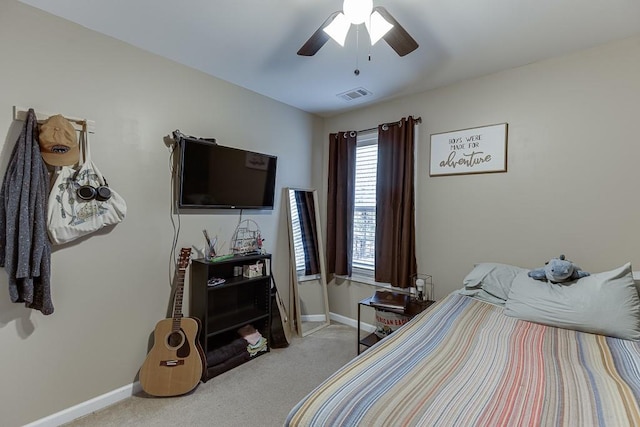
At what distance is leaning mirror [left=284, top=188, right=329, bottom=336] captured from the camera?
3422 millimetres

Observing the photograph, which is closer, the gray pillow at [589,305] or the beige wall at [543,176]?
the gray pillow at [589,305]

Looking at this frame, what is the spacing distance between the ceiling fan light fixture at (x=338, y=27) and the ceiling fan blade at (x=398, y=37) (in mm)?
157

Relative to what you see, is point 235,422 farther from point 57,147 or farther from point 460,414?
point 57,147

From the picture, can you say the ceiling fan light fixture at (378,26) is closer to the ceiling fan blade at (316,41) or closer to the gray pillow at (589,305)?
the ceiling fan blade at (316,41)

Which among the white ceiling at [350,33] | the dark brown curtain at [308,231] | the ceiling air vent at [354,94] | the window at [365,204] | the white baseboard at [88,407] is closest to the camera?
the white ceiling at [350,33]

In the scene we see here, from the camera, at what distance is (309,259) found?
3516 mm

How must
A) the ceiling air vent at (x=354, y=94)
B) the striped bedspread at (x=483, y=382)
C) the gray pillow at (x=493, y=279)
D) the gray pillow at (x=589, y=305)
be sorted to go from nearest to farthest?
the striped bedspread at (x=483, y=382) → the gray pillow at (x=589, y=305) → the gray pillow at (x=493, y=279) → the ceiling air vent at (x=354, y=94)

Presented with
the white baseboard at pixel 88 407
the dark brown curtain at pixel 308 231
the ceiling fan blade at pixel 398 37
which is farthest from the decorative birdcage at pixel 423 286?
the white baseboard at pixel 88 407

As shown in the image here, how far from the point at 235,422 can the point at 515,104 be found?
10.2 feet

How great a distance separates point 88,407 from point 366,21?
2.93 m

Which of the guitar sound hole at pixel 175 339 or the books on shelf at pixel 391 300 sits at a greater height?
the books on shelf at pixel 391 300

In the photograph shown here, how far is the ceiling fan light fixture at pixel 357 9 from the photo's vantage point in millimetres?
1410

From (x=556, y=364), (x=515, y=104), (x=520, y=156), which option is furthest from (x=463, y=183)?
(x=556, y=364)

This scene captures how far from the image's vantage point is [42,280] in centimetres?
172
